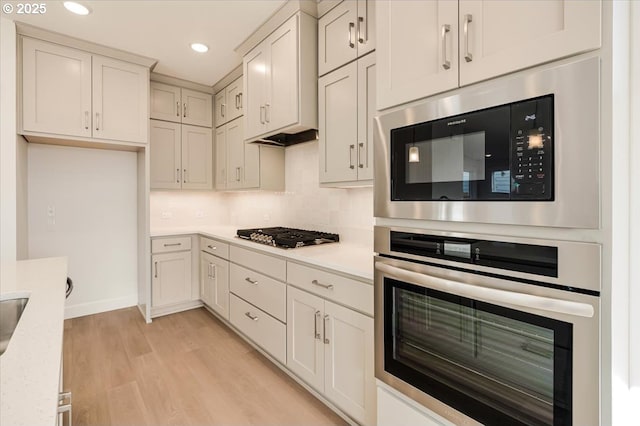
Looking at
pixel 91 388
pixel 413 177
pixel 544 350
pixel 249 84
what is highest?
pixel 249 84

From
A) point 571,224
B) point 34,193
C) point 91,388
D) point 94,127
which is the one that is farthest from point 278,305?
point 34,193

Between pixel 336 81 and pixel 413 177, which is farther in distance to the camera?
pixel 336 81

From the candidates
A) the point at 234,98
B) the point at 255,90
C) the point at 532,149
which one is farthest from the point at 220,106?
the point at 532,149

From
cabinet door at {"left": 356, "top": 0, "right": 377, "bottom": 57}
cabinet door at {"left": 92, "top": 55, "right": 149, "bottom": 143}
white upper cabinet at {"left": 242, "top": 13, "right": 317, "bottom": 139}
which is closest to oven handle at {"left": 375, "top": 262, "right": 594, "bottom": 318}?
cabinet door at {"left": 356, "top": 0, "right": 377, "bottom": 57}

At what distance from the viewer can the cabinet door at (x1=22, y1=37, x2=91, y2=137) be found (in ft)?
8.54

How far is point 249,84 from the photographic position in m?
2.80

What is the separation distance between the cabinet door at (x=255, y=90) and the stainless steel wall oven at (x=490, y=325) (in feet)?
5.86

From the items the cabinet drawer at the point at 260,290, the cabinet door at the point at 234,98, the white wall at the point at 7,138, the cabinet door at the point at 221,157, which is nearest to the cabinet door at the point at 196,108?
the cabinet door at the point at 221,157

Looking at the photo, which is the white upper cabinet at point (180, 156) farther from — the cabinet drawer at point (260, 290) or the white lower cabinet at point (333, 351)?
the white lower cabinet at point (333, 351)

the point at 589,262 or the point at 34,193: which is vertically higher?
the point at 34,193

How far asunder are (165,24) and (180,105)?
4.18 ft

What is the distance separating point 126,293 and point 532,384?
13.1ft

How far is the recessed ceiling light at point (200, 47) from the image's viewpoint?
2.81 meters

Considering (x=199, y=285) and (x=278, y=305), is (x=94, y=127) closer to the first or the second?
(x=199, y=285)
